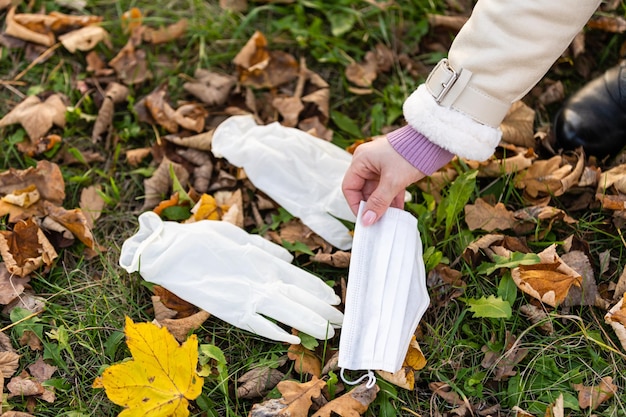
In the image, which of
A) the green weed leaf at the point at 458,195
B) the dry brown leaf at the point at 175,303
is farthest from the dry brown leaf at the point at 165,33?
the green weed leaf at the point at 458,195

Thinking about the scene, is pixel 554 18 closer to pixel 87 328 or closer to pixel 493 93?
pixel 493 93

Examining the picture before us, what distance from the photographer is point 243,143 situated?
91.7 inches

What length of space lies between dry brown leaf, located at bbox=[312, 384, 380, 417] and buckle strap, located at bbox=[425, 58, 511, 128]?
0.86 m

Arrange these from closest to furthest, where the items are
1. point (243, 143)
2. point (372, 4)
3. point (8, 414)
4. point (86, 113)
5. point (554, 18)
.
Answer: point (554, 18), point (8, 414), point (243, 143), point (86, 113), point (372, 4)

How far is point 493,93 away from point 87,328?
1.47 metres

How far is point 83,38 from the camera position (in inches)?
106

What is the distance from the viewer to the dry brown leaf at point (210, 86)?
102 inches

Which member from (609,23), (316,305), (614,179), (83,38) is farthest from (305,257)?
(609,23)

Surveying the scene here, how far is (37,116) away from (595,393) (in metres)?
2.25

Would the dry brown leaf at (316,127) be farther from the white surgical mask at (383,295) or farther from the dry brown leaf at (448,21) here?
the dry brown leaf at (448,21)

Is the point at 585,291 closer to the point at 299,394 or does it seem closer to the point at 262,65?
the point at 299,394

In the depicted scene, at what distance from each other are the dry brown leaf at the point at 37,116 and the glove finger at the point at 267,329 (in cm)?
122

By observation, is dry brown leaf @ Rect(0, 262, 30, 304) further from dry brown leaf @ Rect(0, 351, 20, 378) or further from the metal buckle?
the metal buckle

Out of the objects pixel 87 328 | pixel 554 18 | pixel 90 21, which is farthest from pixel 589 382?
pixel 90 21
